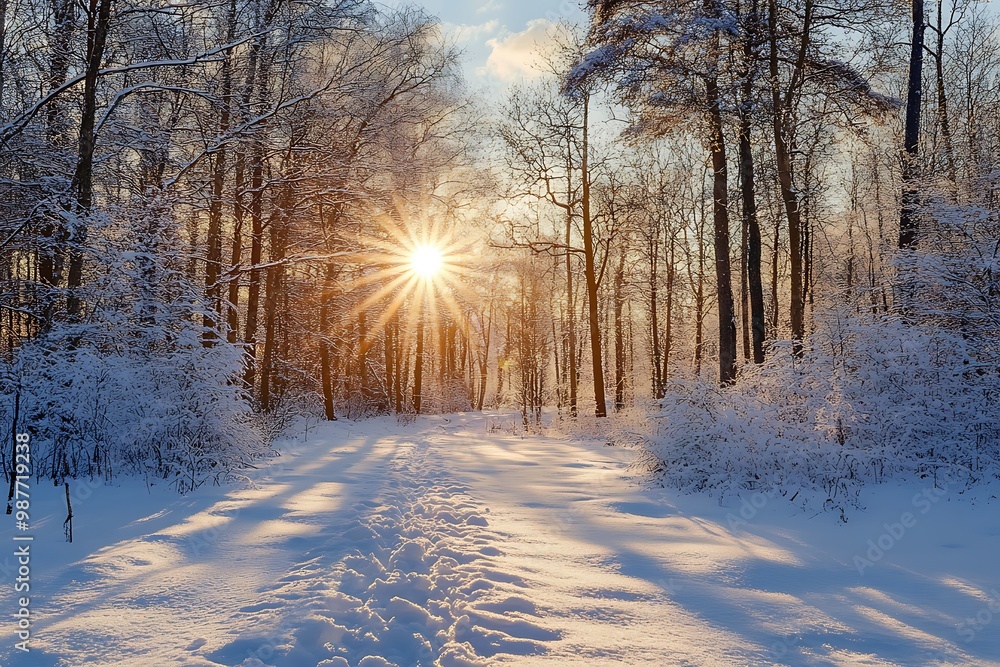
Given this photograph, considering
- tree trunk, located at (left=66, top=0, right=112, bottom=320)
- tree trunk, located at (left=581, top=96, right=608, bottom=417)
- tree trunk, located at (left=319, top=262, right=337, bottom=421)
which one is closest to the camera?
tree trunk, located at (left=66, top=0, right=112, bottom=320)

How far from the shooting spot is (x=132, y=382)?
702 cm

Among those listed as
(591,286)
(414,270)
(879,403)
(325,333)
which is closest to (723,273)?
(591,286)

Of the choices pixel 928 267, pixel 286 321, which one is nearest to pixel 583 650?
pixel 928 267

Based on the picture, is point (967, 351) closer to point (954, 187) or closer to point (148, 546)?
point (954, 187)

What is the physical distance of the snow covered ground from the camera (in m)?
2.83

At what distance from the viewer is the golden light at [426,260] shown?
22359 millimetres

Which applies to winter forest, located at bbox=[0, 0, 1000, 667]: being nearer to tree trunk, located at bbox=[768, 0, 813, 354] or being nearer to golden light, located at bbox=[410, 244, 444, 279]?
tree trunk, located at bbox=[768, 0, 813, 354]

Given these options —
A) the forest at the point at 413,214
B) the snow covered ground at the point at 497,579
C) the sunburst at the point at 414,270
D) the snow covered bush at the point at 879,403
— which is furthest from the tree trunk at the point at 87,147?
the sunburst at the point at 414,270

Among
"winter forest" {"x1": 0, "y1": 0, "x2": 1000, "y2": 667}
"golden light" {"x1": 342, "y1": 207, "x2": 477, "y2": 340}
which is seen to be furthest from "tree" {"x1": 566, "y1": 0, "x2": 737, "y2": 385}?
"golden light" {"x1": 342, "y1": 207, "x2": 477, "y2": 340}

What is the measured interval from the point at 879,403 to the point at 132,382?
31.4ft

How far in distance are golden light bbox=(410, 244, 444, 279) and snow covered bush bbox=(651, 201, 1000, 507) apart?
15971mm

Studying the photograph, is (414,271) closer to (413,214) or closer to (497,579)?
(413,214)

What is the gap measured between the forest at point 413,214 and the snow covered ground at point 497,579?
3.61ft

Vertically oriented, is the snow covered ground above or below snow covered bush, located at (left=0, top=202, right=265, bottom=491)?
below
